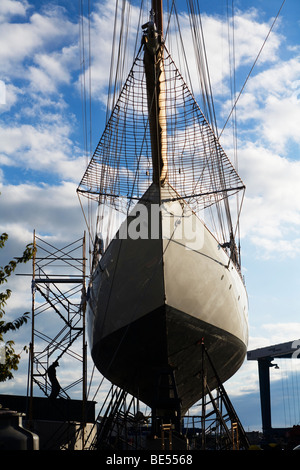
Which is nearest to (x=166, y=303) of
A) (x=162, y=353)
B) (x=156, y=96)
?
(x=162, y=353)

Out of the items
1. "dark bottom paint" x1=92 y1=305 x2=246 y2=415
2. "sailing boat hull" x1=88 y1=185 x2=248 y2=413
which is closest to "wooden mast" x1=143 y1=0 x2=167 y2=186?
"sailing boat hull" x1=88 y1=185 x2=248 y2=413

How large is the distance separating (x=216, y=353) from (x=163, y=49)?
24.4ft

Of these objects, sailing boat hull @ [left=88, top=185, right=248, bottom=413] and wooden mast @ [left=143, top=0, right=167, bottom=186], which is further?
wooden mast @ [left=143, top=0, right=167, bottom=186]

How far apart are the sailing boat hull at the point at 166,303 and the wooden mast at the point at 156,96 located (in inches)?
28.6

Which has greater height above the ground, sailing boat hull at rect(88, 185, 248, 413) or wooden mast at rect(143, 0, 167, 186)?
wooden mast at rect(143, 0, 167, 186)

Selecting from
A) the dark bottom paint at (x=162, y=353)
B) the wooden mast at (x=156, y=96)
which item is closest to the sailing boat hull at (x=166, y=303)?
the dark bottom paint at (x=162, y=353)

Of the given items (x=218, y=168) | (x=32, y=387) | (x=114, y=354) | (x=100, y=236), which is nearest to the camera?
(x=114, y=354)

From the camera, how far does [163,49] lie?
43.1ft

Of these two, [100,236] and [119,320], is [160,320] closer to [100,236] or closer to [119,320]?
[119,320]

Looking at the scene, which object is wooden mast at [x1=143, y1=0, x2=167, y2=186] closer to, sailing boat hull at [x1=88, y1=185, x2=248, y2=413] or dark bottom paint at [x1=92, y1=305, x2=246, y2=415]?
sailing boat hull at [x1=88, y1=185, x2=248, y2=413]

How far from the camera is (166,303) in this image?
37.8 feet

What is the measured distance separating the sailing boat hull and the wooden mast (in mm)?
726

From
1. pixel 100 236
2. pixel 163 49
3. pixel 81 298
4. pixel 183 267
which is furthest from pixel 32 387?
pixel 163 49

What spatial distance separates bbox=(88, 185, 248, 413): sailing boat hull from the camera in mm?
11773
